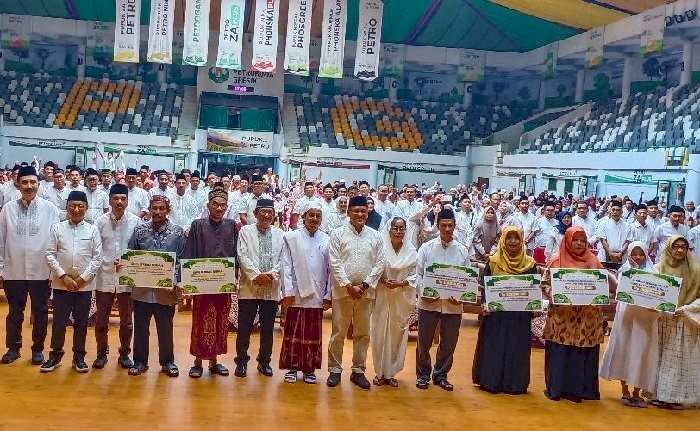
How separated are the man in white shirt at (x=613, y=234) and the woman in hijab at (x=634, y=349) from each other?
4150 mm

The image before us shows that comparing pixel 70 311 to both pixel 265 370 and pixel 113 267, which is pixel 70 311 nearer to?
pixel 113 267

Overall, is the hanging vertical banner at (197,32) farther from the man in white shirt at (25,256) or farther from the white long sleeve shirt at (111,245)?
the white long sleeve shirt at (111,245)

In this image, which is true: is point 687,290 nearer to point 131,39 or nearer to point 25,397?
point 25,397

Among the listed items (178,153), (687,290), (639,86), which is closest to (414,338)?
(687,290)

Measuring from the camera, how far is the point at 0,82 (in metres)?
23.3

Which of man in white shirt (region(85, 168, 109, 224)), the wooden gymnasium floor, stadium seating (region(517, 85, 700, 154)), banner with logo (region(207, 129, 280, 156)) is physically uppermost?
stadium seating (region(517, 85, 700, 154))

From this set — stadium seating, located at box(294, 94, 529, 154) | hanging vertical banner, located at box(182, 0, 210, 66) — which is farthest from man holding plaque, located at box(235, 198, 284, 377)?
stadium seating, located at box(294, 94, 529, 154)

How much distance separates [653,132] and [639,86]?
5.87 m

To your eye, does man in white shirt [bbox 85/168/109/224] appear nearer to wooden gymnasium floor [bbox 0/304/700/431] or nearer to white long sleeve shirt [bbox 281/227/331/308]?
wooden gymnasium floor [bbox 0/304/700/431]

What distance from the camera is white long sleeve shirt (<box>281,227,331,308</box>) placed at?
527cm

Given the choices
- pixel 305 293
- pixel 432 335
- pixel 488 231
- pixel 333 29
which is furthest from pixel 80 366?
pixel 333 29

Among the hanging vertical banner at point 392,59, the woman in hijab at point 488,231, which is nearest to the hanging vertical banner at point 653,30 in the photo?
the hanging vertical banner at point 392,59

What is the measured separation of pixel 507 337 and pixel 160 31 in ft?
45.6

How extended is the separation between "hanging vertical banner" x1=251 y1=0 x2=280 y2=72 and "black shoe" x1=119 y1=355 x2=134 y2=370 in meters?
12.3
